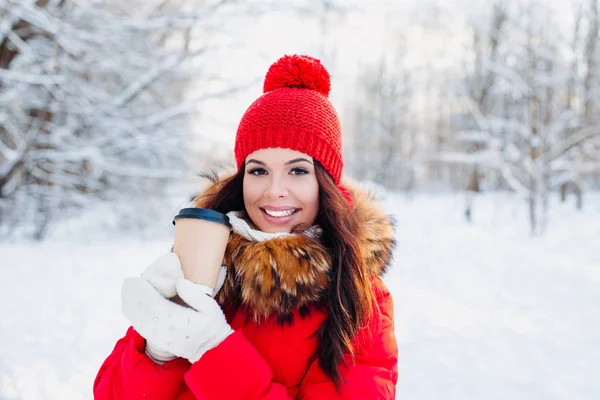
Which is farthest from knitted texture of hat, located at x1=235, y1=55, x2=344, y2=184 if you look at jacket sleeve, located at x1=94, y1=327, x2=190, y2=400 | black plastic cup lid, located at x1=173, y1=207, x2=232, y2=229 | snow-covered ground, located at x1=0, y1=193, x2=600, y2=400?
snow-covered ground, located at x1=0, y1=193, x2=600, y2=400

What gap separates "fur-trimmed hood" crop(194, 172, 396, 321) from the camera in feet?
3.65

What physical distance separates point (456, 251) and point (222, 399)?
571 cm

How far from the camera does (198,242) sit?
1.02 meters

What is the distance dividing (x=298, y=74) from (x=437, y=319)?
248cm

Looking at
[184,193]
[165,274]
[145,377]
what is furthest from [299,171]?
[184,193]

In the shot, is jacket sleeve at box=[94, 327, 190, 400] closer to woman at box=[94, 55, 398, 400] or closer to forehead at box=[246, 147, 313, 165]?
woman at box=[94, 55, 398, 400]

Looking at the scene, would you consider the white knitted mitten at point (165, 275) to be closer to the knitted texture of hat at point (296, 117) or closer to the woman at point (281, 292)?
the woman at point (281, 292)

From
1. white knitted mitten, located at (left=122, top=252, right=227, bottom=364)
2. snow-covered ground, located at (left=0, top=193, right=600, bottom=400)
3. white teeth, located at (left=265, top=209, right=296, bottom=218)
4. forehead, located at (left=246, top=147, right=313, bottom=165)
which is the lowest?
snow-covered ground, located at (left=0, top=193, right=600, bottom=400)

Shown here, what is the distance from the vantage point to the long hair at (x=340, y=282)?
3.60ft

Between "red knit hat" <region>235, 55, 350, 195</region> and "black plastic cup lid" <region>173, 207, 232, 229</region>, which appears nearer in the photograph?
"black plastic cup lid" <region>173, 207, 232, 229</region>

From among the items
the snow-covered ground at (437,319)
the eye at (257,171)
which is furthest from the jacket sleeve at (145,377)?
the snow-covered ground at (437,319)

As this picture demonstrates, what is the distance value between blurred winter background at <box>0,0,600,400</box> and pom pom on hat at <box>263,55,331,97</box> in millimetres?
557

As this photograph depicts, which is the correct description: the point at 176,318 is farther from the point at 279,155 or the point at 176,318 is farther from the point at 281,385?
the point at 279,155

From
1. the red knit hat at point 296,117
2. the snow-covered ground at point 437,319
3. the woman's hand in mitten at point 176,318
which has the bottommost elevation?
the snow-covered ground at point 437,319
